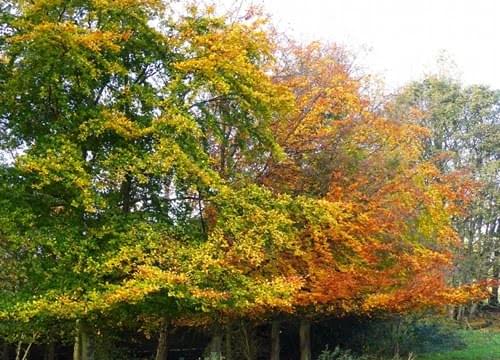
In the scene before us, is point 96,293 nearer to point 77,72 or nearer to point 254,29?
point 77,72

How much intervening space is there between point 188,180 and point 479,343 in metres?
19.9

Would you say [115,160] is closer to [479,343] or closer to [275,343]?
[275,343]

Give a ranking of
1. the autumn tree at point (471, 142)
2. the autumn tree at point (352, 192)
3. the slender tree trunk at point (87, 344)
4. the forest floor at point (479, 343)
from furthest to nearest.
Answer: the autumn tree at point (471, 142) < the forest floor at point (479, 343) < the autumn tree at point (352, 192) < the slender tree trunk at point (87, 344)

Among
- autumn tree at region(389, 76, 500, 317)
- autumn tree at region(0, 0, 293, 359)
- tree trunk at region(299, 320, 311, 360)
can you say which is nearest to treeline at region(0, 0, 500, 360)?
autumn tree at region(0, 0, 293, 359)

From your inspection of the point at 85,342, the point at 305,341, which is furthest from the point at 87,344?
the point at 305,341

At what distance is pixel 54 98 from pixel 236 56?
381 cm

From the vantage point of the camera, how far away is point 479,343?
26.6m

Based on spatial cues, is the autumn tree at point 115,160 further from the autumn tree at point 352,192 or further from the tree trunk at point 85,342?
the autumn tree at point 352,192

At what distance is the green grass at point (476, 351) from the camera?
21.7 meters

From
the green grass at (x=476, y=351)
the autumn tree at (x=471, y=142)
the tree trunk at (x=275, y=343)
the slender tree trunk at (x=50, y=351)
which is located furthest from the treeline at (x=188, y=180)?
the autumn tree at (x=471, y=142)

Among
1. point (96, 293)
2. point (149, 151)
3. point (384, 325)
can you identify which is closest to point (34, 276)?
point (96, 293)

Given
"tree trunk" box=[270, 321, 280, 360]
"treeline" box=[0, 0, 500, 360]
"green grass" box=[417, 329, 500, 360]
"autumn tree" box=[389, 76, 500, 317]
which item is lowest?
"green grass" box=[417, 329, 500, 360]

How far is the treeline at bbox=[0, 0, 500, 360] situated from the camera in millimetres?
11219

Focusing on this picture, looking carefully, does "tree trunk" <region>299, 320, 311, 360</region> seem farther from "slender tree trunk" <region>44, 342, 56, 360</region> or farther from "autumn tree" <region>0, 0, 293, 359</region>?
"slender tree trunk" <region>44, 342, 56, 360</region>
